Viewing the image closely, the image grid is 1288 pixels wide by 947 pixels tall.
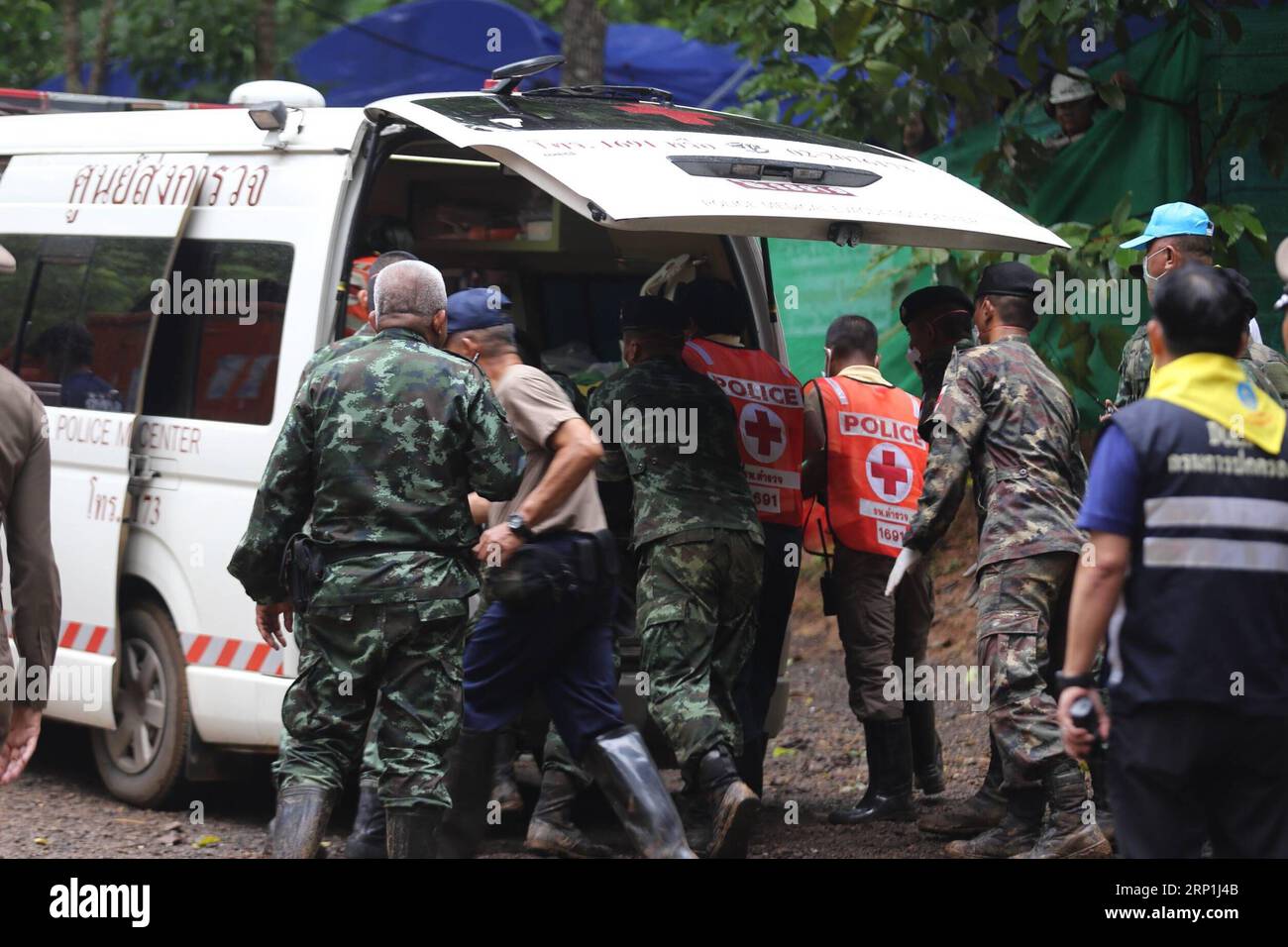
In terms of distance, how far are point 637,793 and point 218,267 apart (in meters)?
2.56

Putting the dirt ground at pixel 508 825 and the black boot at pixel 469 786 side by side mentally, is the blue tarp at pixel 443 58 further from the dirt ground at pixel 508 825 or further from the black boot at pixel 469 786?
the black boot at pixel 469 786

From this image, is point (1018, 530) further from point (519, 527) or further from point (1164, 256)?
point (519, 527)

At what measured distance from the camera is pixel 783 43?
9734mm

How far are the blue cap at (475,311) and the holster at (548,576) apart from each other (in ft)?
2.41

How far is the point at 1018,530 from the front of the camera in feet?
20.1

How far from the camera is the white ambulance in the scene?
5984 mm

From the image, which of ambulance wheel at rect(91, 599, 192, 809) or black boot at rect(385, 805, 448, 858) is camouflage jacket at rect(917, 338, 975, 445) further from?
ambulance wheel at rect(91, 599, 192, 809)

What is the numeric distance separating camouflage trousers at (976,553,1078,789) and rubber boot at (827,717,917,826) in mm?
914

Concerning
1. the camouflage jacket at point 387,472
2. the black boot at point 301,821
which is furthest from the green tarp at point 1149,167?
the black boot at point 301,821

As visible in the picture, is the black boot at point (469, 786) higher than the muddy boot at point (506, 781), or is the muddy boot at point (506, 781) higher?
the black boot at point (469, 786)

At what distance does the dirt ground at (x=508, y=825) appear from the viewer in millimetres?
6594

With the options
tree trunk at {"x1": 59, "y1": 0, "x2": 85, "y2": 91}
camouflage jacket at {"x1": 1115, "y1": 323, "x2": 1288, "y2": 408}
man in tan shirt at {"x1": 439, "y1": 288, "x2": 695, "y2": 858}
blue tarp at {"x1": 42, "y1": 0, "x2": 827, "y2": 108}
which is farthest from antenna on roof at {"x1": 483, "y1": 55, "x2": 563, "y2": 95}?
blue tarp at {"x1": 42, "y1": 0, "x2": 827, "y2": 108}

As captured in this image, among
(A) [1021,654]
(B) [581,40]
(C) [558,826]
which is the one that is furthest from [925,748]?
(B) [581,40]

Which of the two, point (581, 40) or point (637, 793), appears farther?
point (581, 40)
